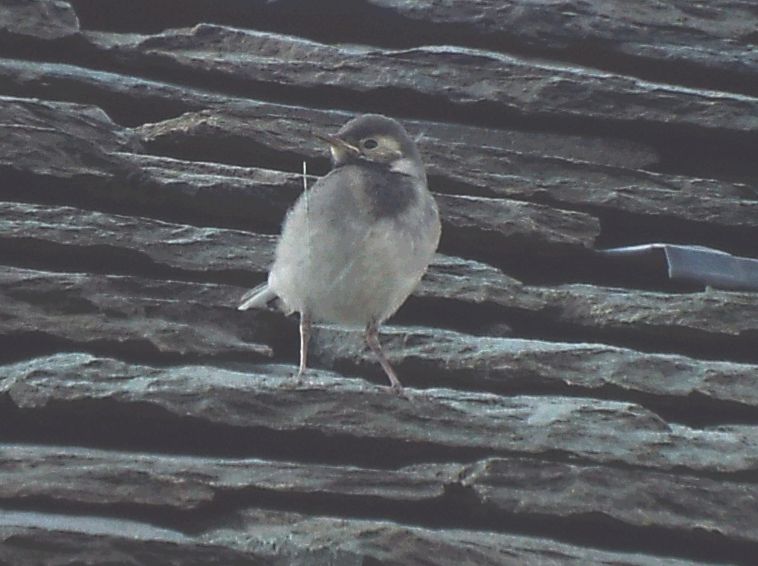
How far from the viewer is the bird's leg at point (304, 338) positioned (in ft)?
11.1

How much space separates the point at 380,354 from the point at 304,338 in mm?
197

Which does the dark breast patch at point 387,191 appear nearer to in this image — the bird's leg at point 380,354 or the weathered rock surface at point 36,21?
the bird's leg at point 380,354

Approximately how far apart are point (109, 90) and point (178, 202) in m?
0.38

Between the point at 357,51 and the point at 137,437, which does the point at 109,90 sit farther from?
the point at 137,437

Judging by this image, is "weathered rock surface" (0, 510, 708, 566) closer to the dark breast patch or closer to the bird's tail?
the bird's tail

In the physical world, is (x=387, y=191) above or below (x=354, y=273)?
above

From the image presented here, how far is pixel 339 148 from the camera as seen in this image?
3955 millimetres

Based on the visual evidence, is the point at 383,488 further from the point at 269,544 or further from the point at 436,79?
the point at 436,79

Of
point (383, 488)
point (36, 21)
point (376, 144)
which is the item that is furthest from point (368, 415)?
point (36, 21)

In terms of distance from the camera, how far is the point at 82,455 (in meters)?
3.00

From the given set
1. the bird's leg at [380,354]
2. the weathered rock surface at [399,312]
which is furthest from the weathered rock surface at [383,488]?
the bird's leg at [380,354]

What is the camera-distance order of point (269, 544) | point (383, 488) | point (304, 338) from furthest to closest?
point (304, 338) → point (383, 488) → point (269, 544)

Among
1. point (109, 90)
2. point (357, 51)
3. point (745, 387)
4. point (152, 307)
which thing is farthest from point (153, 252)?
point (745, 387)

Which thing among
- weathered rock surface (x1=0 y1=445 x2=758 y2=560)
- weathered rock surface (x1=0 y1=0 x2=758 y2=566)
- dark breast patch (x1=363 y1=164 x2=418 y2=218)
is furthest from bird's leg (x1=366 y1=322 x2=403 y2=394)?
dark breast patch (x1=363 y1=164 x2=418 y2=218)
